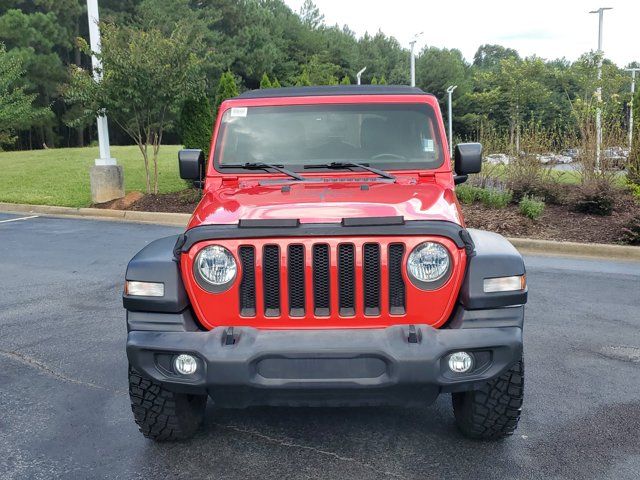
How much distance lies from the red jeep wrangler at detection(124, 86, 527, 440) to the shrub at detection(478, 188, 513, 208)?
904 cm

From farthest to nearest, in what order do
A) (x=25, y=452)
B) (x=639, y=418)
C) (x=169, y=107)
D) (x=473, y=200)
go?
(x=169, y=107) < (x=473, y=200) < (x=639, y=418) < (x=25, y=452)

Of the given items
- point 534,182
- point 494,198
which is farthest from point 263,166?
point 534,182

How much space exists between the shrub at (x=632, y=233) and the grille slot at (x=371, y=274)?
794 cm

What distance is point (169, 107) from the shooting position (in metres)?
14.8

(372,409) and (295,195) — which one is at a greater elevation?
(295,195)

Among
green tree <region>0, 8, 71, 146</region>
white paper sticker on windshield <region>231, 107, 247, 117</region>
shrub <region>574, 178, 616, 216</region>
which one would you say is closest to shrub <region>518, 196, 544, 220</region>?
shrub <region>574, 178, 616, 216</region>

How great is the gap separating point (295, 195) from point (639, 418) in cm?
245

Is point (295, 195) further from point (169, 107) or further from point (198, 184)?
point (169, 107)

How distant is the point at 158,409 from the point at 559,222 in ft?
30.5

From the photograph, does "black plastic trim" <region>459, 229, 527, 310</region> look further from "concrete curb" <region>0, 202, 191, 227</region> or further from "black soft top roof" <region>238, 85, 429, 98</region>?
"concrete curb" <region>0, 202, 191, 227</region>

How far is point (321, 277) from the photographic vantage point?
3145 mm

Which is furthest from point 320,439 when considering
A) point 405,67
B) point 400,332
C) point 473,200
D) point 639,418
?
point 405,67

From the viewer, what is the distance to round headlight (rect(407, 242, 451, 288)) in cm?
313

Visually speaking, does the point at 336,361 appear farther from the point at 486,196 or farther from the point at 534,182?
the point at 534,182
